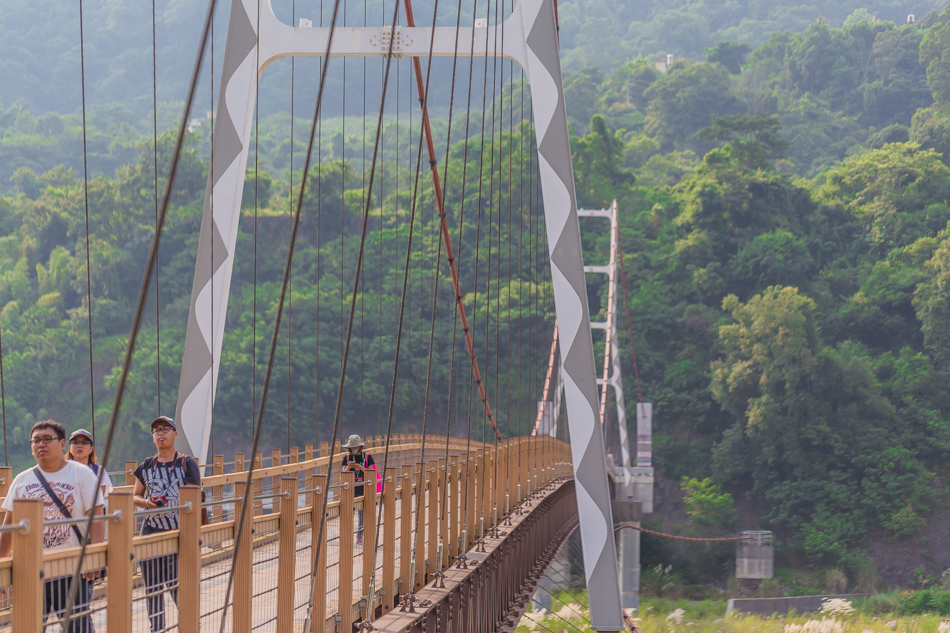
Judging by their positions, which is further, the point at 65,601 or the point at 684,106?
the point at 684,106

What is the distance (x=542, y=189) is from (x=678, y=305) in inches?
1640

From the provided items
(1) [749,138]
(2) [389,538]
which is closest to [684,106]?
(1) [749,138]

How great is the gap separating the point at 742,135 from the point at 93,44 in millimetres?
43312

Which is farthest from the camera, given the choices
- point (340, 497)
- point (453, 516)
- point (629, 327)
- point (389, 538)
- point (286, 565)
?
point (629, 327)

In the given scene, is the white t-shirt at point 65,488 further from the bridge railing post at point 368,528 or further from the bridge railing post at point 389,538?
the bridge railing post at point 389,538

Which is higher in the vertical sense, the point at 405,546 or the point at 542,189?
the point at 542,189

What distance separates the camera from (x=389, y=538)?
5.38 meters

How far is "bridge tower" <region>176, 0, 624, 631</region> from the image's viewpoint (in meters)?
7.52

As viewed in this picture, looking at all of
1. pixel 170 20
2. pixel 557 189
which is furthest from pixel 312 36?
pixel 170 20

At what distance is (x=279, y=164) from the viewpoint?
6469 centimetres

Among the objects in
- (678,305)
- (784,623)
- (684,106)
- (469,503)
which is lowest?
(784,623)

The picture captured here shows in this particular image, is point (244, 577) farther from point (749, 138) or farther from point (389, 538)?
point (749, 138)

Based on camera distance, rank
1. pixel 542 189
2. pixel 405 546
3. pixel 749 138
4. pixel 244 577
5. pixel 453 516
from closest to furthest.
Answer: pixel 244 577
pixel 405 546
pixel 453 516
pixel 542 189
pixel 749 138

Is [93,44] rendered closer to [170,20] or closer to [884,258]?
[170,20]
